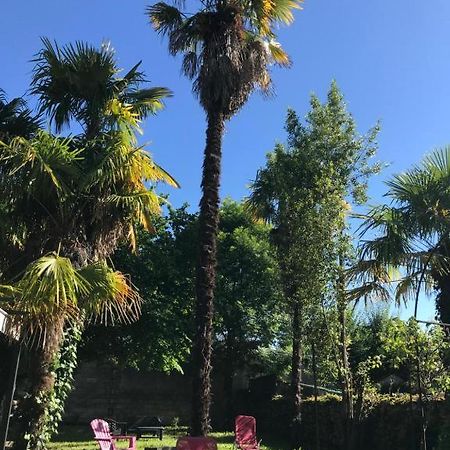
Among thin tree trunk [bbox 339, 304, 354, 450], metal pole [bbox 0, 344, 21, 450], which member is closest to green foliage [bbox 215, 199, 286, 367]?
thin tree trunk [bbox 339, 304, 354, 450]

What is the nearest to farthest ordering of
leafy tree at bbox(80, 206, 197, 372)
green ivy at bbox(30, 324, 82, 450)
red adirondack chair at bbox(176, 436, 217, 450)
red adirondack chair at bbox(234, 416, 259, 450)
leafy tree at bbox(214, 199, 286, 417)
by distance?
red adirondack chair at bbox(176, 436, 217, 450) → green ivy at bbox(30, 324, 82, 450) → red adirondack chair at bbox(234, 416, 259, 450) → leafy tree at bbox(80, 206, 197, 372) → leafy tree at bbox(214, 199, 286, 417)

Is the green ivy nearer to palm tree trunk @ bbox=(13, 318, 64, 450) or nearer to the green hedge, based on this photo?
palm tree trunk @ bbox=(13, 318, 64, 450)

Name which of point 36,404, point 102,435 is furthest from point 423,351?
point 36,404

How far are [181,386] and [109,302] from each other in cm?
1752

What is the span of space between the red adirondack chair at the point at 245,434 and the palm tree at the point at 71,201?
4.31 m

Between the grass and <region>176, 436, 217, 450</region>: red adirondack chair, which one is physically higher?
<region>176, 436, 217, 450</region>: red adirondack chair

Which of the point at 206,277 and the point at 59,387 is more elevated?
the point at 206,277

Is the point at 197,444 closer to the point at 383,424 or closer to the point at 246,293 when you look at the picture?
the point at 383,424

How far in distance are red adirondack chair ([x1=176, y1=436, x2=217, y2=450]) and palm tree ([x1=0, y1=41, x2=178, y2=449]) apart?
216 cm

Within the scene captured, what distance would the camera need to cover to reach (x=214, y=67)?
11.7 meters

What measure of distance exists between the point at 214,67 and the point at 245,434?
7.81m

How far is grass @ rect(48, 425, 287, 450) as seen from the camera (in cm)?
1527

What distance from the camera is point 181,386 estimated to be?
981 inches

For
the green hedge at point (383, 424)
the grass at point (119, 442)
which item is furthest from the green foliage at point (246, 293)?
the green hedge at point (383, 424)
